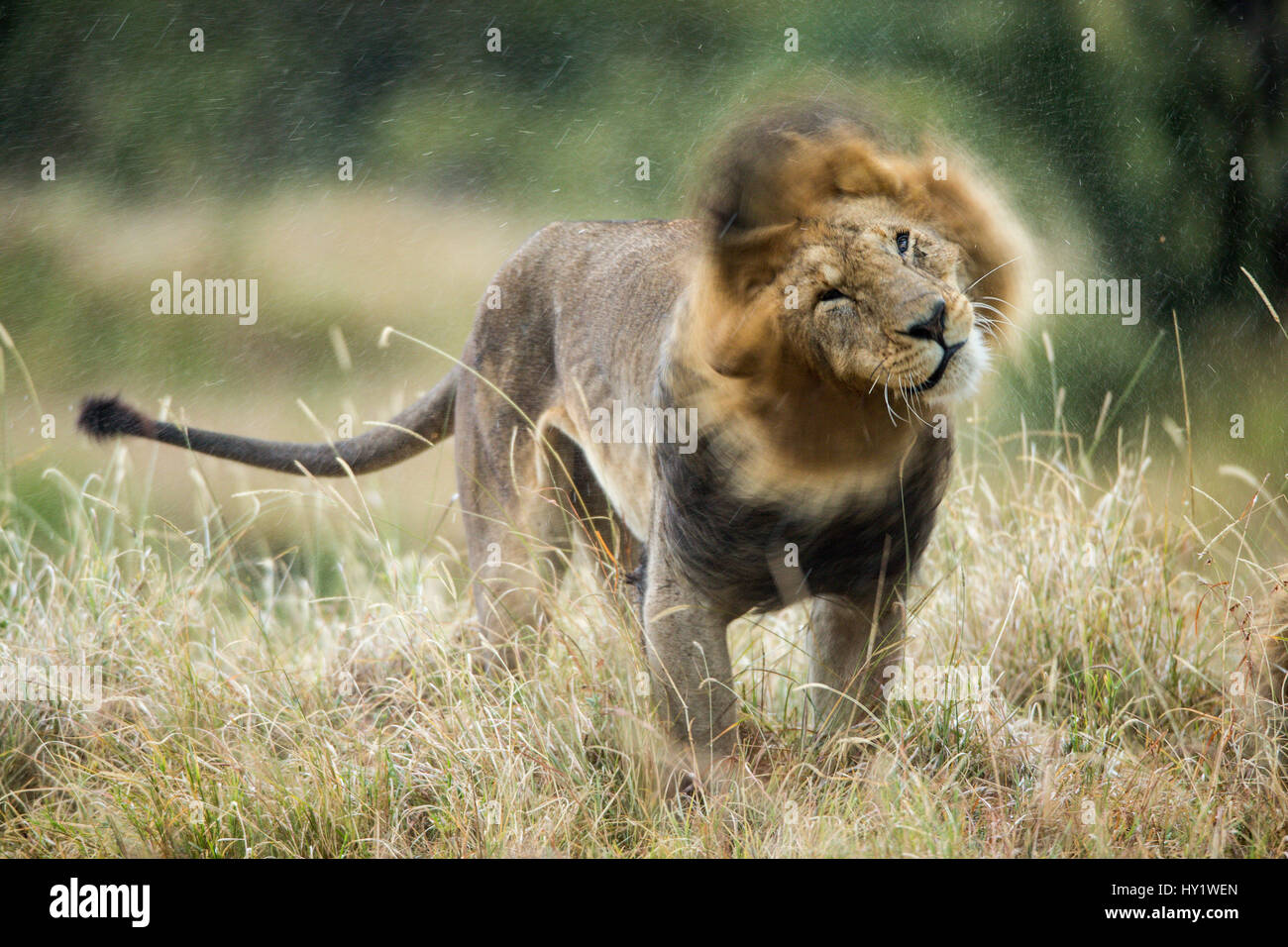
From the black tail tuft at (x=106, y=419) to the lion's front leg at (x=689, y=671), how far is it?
1.41m

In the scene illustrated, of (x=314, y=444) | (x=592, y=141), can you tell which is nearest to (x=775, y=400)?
(x=314, y=444)

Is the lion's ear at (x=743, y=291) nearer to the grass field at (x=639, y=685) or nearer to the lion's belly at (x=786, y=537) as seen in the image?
the lion's belly at (x=786, y=537)

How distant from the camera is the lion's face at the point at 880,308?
2.10 metres

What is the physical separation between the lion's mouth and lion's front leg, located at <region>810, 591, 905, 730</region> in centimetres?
65

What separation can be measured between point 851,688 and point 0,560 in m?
2.93

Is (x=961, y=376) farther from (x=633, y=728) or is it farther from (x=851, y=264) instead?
(x=633, y=728)

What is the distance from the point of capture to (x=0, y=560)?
420 centimetres

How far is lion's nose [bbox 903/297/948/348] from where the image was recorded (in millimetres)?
2080

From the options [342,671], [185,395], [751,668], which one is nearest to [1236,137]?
[751,668]

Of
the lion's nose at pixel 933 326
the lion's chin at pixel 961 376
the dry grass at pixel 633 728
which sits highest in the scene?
the lion's nose at pixel 933 326

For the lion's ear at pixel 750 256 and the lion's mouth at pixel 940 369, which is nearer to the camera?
the lion's mouth at pixel 940 369

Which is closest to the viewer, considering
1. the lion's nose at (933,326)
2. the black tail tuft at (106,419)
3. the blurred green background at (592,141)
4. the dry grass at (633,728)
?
the lion's nose at (933,326)

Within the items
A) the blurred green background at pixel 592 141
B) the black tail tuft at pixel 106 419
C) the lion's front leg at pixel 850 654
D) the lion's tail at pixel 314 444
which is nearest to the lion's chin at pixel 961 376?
the lion's front leg at pixel 850 654

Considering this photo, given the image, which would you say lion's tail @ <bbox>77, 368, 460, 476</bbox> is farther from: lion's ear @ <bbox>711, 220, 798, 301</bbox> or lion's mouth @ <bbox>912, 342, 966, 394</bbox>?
lion's mouth @ <bbox>912, 342, 966, 394</bbox>
